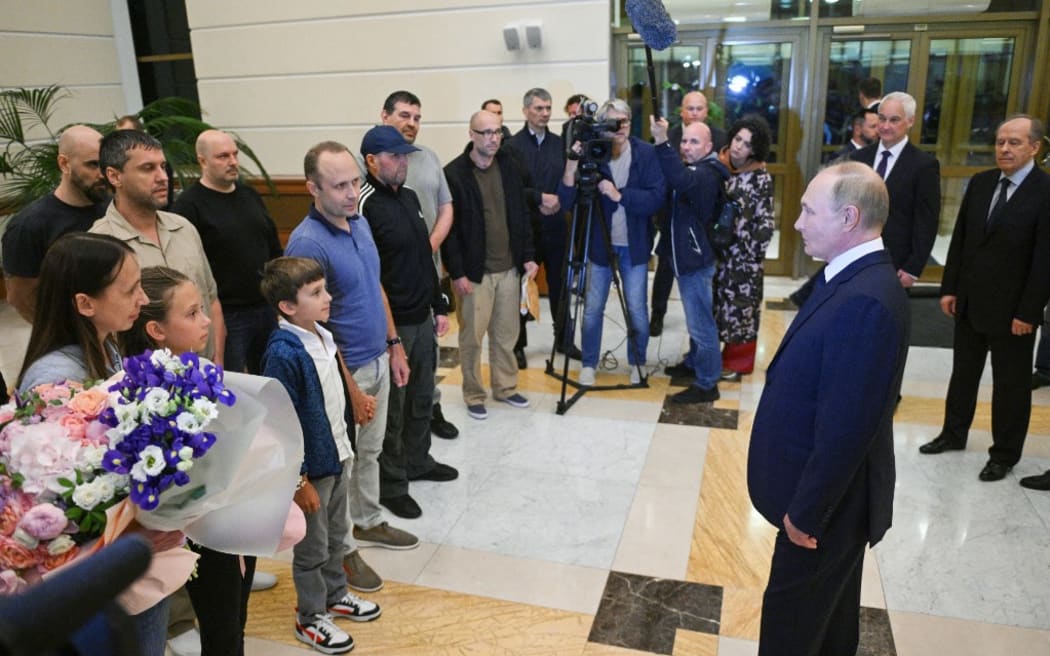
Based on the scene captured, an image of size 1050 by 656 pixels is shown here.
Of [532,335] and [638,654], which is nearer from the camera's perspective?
[638,654]

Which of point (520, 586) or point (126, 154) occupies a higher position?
point (126, 154)

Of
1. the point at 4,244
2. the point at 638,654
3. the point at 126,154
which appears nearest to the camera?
the point at 638,654

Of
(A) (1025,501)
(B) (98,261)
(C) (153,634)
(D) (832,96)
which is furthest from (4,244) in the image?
(D) (832,96)

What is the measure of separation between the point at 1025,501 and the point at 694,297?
186 cm

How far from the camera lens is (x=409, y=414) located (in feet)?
11.2

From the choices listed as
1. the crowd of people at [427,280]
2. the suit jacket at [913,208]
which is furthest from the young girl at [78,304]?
the suit jacket at [913,208]

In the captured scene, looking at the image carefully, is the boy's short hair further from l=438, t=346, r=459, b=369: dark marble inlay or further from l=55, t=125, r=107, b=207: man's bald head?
l=438, t=346, r=459, b=369: dark marble inlay

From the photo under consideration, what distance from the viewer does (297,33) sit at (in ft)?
22.0

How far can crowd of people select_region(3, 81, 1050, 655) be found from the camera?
179 cm

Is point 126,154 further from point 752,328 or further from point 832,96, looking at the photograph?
point 832,96

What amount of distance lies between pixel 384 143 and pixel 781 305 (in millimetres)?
4137

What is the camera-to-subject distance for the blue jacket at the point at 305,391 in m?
2.22

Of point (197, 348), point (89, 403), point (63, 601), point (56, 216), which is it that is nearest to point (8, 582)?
point (89, 403)

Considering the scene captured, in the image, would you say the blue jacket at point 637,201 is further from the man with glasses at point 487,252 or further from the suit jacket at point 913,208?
the suit jacket at point 913,208
